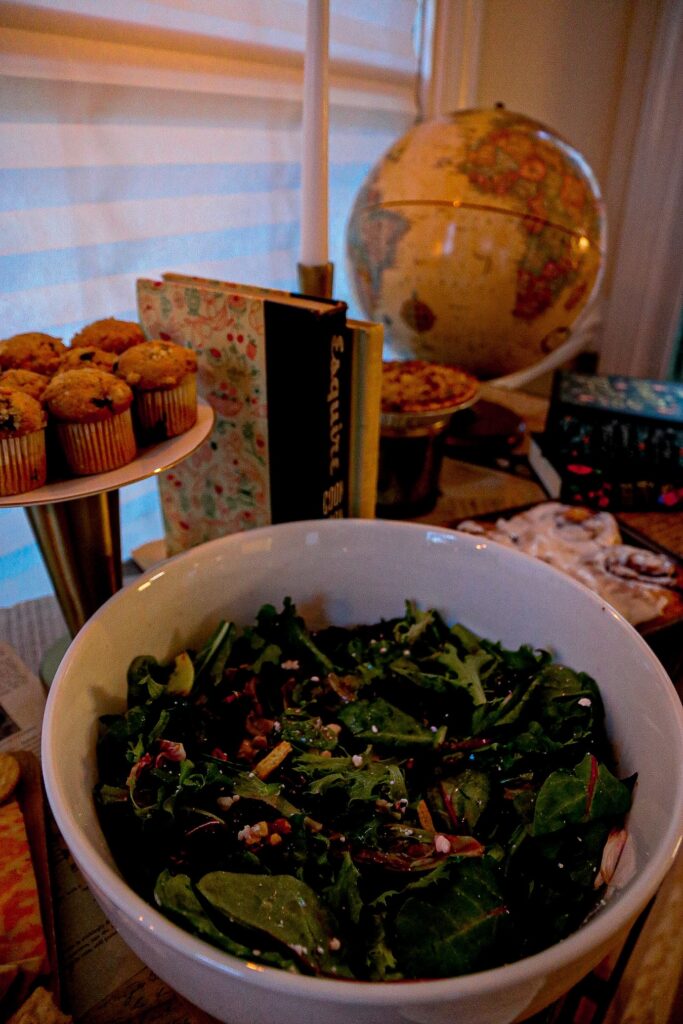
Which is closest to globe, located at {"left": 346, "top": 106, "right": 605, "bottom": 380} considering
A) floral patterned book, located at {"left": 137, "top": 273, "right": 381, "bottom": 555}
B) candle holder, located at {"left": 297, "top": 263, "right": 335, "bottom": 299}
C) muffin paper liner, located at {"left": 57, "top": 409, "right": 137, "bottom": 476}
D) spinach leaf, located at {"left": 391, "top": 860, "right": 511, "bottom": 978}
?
candle holder, located at {"left": 297, "top": 263, "right": 335, "bottom": 299}

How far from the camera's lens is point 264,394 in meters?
0.79

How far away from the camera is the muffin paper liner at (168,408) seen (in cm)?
70

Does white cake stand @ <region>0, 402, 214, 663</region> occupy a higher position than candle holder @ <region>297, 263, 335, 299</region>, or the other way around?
candle holder @ <region>297, 263, 335, 299</region>

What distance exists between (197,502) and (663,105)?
1.96 metres

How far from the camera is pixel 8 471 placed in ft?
1.98

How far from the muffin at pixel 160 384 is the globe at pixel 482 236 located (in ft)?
1.84

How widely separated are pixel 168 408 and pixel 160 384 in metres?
0.03

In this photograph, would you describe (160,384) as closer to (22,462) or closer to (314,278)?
(22,462)

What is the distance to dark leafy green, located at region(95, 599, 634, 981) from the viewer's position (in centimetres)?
44

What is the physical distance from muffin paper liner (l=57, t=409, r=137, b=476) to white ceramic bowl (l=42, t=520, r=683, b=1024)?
0.11 m

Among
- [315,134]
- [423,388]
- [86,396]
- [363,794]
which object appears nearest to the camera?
[363,794]

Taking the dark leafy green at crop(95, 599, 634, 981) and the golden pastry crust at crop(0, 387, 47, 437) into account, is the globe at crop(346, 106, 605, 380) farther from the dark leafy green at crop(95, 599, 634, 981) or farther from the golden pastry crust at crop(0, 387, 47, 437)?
the golden pastry crust at crop(0, 387, 47, 437)

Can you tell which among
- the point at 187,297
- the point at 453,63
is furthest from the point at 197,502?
the point at 453,63

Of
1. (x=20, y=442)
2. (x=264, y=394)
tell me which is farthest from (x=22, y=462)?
(x=264, y=394)
